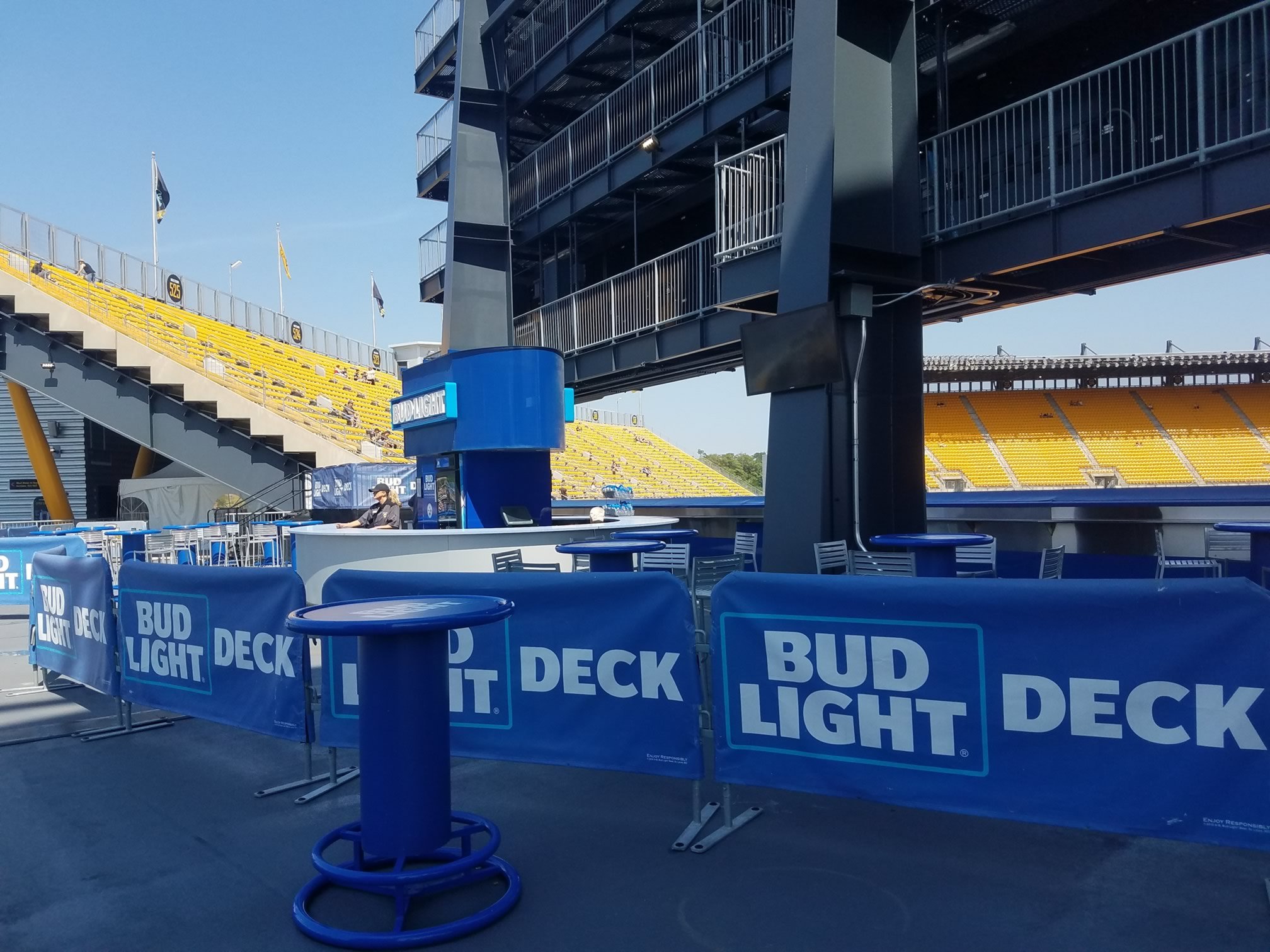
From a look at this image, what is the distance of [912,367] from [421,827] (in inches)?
417

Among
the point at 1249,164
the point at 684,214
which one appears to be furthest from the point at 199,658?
the point at 684,214

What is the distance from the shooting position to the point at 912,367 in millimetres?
12906

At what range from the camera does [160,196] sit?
137 feet

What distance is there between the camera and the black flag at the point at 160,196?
4159 centimetres

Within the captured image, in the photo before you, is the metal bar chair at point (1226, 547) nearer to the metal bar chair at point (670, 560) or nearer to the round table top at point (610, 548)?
the metal bar chair at point (670, 560)

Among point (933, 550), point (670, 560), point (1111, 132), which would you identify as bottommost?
point (670, 560)

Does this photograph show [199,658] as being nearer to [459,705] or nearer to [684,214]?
[459,705]

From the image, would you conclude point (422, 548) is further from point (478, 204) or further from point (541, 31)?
point (541, 31)

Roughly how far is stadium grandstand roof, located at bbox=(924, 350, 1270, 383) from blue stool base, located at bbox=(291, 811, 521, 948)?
47.6 metres

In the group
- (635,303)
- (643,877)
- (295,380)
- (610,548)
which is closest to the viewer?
(643,877)

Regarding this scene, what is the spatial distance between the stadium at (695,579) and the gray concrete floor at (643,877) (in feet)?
0.10

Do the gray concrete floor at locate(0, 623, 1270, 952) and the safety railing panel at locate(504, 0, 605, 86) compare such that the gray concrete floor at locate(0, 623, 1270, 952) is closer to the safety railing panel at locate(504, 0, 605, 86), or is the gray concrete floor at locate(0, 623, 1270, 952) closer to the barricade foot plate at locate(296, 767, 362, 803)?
the barricade foot plate at locate(296, 767, 362, 803)

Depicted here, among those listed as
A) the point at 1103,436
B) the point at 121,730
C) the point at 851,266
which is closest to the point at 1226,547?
the point at 851,266

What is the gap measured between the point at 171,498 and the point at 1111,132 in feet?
115
